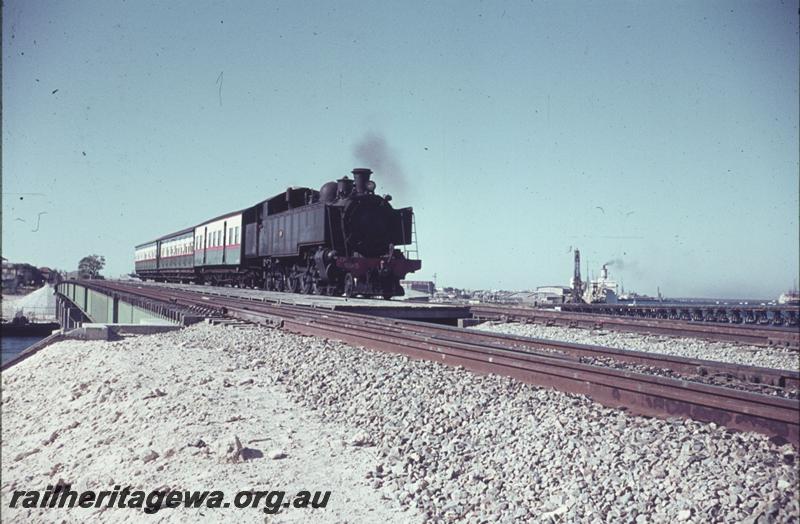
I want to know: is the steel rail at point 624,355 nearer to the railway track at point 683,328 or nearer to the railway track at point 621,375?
the railway track at point 621,375

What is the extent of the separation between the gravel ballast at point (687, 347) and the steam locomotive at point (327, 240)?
23.6 ft

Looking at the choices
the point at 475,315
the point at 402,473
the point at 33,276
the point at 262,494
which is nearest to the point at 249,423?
the point at 262,494

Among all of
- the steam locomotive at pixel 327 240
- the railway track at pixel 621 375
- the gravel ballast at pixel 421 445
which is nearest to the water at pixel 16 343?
the steam locomotive at pixel 327 240

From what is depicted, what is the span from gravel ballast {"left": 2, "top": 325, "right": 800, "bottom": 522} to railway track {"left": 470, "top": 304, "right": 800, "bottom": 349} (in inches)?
247

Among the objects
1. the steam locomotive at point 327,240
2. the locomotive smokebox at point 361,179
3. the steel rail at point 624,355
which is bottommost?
the steel rail at point 624,355

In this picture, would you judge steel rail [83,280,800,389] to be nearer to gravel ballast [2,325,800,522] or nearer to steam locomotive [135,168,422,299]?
gravel ballast [2,325,800,522]

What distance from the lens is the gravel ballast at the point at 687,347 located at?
8.98 metres

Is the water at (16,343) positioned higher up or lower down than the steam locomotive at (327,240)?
lower down

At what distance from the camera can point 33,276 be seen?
875 centimetres

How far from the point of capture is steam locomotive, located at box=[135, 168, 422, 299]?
741 inches

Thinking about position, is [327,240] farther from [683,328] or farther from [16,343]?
[16,343]

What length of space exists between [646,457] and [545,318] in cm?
1031

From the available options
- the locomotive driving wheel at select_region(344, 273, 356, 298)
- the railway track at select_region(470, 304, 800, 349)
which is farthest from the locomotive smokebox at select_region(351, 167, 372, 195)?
the railway track at select_region(470, 304, 800, 349)

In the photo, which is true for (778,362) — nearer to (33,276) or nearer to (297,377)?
(297,377)
